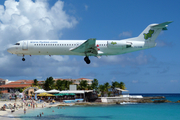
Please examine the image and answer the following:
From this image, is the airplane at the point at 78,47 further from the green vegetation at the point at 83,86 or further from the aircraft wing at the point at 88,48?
the green vegetation at the point at 83,86

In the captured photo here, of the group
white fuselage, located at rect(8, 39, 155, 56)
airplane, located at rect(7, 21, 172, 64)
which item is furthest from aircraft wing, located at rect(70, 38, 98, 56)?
white fuselage, located at rect(8, 39, 155, 56)

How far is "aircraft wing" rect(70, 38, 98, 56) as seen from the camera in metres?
27.0

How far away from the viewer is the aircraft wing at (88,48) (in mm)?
27031

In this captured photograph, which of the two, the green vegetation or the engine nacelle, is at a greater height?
the engine nacelle

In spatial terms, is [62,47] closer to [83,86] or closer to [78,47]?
[78,47]

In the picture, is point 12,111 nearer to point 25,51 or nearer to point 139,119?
point 25,51

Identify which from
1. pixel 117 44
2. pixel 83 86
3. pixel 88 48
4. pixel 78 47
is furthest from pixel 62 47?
pixel 83 86

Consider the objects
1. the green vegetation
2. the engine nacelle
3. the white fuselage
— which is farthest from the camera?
the green vegetation

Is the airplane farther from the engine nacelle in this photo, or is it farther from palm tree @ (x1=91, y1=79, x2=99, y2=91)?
palm tree @ (x1=91, y1=79, x2=99, y2=91)

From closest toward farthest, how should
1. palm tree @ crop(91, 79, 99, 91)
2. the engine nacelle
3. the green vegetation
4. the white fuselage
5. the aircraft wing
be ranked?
the aircraft wing, the engine nacelle, the white fuselage, the green vegetation, palm tree @ crop(91, 79, 99, 91)

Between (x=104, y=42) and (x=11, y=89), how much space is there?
6402cm

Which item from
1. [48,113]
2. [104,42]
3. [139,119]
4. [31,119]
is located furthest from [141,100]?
[104,42]

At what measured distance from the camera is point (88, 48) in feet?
92.1

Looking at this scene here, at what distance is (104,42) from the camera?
28.8m
